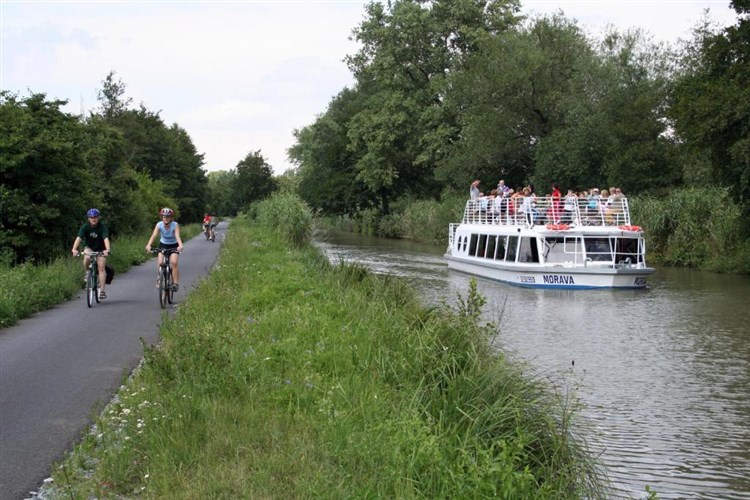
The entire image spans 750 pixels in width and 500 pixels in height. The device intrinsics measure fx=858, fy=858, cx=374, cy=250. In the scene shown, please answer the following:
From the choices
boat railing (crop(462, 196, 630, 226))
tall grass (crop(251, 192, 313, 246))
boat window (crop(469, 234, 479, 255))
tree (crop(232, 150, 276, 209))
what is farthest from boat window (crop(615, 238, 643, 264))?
tree (crop(232, 150, 276, 209))

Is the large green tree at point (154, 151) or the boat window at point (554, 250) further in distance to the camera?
the large green tree at point (154, 151)

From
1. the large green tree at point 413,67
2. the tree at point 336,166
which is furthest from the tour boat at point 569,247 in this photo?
the tree at point 336,166

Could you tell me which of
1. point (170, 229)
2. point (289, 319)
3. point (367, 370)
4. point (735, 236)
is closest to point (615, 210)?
point (735, 236)

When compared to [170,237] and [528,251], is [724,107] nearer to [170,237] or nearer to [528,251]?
[528,251]

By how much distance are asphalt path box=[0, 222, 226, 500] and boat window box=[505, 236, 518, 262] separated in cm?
1517

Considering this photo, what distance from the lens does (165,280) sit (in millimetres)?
15883

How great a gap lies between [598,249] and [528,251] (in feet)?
7.55

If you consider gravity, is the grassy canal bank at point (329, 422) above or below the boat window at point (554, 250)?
below

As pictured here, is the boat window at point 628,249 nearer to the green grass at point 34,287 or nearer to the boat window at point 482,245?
the boat window at point 482,245

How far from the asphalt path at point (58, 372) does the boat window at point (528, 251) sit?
14770 millimetres

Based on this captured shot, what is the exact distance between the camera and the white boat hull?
26.8 m

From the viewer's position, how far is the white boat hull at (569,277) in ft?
87.8

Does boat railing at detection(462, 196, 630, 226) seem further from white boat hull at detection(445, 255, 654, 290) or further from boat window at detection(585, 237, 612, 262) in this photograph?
white boat hull at detection(445, 255, 654, 290)

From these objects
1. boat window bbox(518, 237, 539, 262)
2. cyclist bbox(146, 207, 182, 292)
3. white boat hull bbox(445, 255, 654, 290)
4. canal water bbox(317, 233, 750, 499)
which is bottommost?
canal water bbox(317, 233, 750, 499)
